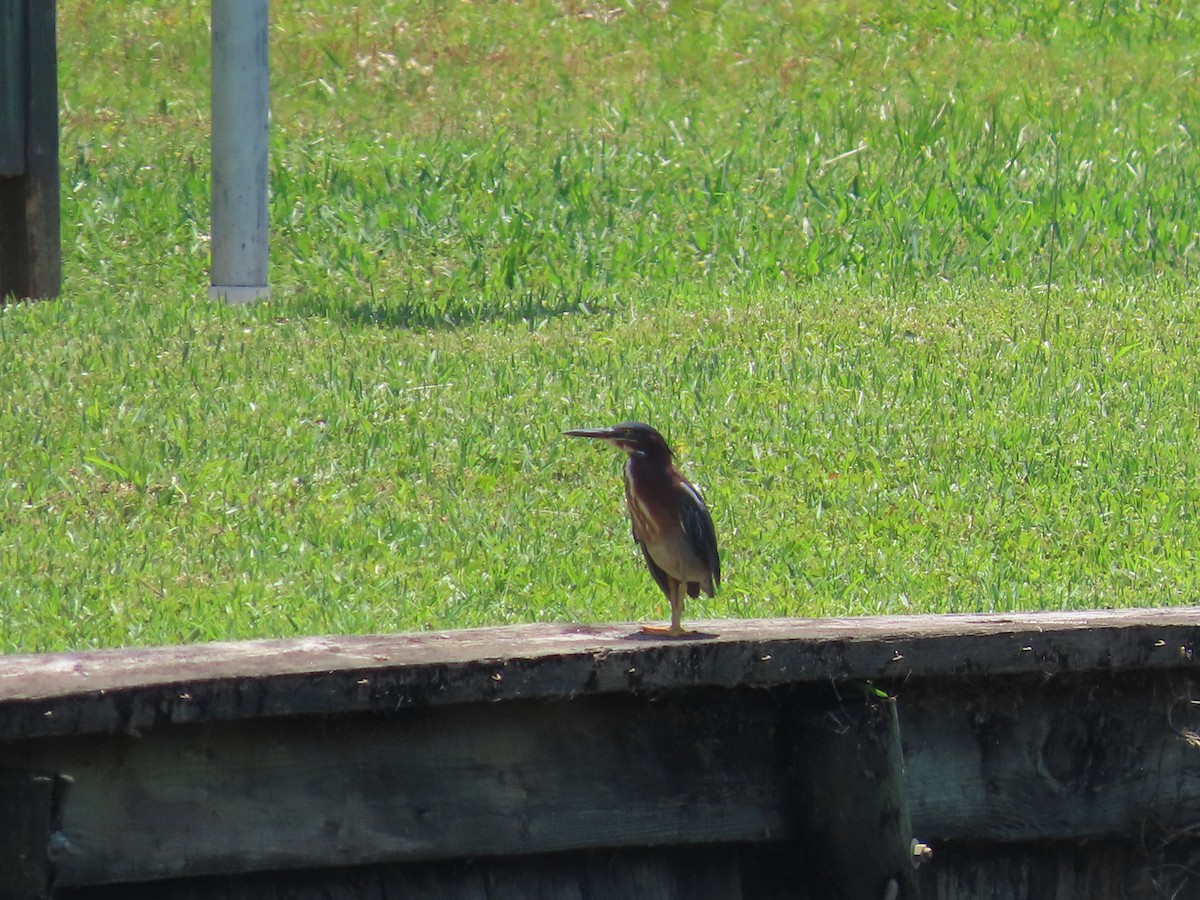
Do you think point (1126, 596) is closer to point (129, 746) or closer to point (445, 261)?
point (129, 746)

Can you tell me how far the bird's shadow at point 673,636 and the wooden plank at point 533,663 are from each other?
2 cm

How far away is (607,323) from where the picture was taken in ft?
32.3

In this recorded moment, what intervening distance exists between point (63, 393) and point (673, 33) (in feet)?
31.8

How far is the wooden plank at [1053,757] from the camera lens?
4211 mm

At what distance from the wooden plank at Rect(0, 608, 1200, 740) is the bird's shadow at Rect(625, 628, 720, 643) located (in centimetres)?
2

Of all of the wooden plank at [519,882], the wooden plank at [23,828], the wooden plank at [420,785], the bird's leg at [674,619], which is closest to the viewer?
the wooden plank at [23,828]

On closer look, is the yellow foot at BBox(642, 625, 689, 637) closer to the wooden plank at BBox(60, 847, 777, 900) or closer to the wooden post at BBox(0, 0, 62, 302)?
the wooden plank at BBox(60, 847, 777, 900)

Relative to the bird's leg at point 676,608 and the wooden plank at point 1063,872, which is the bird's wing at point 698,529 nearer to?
the bird's leg at point 676,608

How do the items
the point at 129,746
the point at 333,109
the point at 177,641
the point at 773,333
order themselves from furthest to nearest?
the point at 333,109
the point at 773,333
the point at 177,641
the point at 129,746

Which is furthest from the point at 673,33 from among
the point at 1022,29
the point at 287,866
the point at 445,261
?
the point at 287,866

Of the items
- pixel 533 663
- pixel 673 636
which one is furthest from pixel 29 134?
pixel 533 663

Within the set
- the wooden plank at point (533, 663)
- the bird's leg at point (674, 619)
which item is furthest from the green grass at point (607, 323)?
the wooden plank at point (533, 663)

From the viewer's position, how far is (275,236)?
11.7m

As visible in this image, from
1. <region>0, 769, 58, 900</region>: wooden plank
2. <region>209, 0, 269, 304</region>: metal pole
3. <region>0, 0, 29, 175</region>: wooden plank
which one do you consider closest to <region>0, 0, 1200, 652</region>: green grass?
<region>209, 0, 269, 304</region>: metal pole
